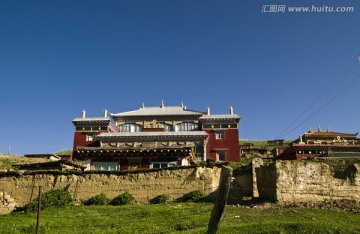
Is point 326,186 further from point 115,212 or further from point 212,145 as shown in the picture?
point 212,145

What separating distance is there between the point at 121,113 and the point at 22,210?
36.3m

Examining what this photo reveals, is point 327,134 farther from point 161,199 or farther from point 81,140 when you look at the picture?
point 161,199

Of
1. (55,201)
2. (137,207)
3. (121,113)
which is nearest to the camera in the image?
(137,207)

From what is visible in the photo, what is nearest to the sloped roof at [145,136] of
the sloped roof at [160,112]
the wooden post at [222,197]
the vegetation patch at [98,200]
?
the sloped roof at [160,112]

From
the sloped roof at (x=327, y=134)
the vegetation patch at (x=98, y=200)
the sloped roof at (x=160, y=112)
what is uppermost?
the sloped roof at (x=160, y=112)

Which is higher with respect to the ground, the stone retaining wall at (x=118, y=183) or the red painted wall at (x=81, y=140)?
the red painted wall at (x=81, y=140)

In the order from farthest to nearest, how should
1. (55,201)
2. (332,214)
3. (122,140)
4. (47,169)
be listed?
1. (122,140)
2. (47,169)
3. (55,201)
4. (332,214)

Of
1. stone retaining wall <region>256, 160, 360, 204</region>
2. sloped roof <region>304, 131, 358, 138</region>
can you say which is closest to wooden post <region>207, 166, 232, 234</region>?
stone retaining wall <region>256, 160, 360, 204</region>

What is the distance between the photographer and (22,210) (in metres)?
23.5

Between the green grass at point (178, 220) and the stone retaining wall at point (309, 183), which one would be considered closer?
the green grass at point (178, 220)

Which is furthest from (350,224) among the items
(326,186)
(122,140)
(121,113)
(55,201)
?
(121,113)

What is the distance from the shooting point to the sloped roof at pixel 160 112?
57.9m

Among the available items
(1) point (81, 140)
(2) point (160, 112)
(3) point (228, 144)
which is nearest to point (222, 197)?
(3) point (228, 144)

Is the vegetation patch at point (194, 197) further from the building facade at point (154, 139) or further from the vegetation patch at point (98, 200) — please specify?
the building facade at point (154, 139)
